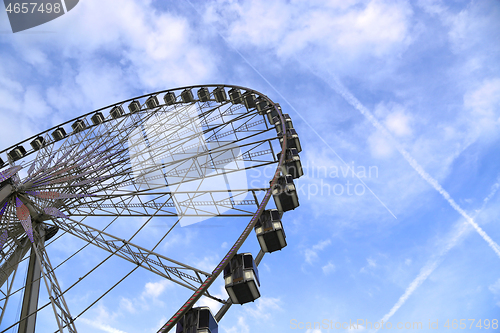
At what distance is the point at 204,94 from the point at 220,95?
1.20 metres

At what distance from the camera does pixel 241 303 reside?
24.5 feet

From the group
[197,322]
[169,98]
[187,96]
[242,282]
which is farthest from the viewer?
[169,98]

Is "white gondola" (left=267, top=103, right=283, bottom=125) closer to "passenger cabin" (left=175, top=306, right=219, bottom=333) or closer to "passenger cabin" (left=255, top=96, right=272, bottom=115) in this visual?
"passenger cabin" (left=255, top=96, right=272, bottom=115)

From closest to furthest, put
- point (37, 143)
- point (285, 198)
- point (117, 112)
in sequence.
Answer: point (285, 198) < point (117, 112) < point (37, 143)

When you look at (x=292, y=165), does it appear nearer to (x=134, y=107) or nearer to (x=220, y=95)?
(x=220, y=95)

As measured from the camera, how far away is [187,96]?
19.7 metres

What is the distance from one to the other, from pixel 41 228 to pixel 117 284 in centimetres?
714

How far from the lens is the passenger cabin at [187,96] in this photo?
19625 mm

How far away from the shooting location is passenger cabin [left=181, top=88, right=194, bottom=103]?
19625mm

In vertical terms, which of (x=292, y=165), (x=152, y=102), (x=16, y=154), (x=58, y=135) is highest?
(x=152, y=102)

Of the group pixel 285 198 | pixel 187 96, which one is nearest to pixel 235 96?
pixel 187 96

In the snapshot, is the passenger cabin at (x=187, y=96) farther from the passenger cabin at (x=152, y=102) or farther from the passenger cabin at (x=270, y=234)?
the passenger cabin at (x=270, y=234)

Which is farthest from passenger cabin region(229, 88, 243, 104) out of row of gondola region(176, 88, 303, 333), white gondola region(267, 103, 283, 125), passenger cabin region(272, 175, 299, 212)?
passenger cabin region(272, 175, 299, 212)

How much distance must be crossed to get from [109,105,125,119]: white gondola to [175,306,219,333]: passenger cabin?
57.7ft
